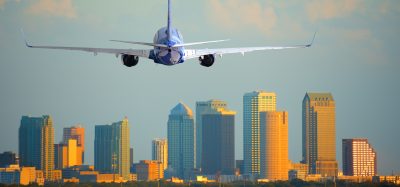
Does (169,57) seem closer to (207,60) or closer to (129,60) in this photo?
(207,60)

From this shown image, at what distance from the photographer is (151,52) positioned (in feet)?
525

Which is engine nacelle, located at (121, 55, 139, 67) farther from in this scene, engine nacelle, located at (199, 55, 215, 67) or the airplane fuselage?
engine nacelle, located at (199, 55, 215, 67)

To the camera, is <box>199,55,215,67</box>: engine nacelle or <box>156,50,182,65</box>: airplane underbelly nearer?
<box>156,50,182,65</box>: airplane underbelly

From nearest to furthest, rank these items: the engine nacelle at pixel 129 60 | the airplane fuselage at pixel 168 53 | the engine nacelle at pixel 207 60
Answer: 1. the airplane fuselage at pixel 168 53
2. the engine nacelle at pixel 207 60
3. the engine nacelle at pixel 129 60

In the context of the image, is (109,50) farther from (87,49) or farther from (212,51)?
(212,51)

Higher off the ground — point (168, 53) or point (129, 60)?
point (168, 53)

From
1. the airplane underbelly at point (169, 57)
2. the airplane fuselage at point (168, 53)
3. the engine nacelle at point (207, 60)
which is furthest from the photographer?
the engine nacelle at point (207, 60)

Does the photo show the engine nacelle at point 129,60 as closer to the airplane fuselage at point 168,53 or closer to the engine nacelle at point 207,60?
the airplane fuselage at point 168,53

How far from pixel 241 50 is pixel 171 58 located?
1024 cm

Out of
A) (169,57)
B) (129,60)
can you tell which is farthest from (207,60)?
(129,60)

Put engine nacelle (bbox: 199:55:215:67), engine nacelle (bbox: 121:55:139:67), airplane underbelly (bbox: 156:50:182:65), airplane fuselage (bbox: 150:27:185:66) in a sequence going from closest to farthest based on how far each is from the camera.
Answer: airplane underbelly (bbox: 156:50:182:65) → airplane fuselage (bbox: 150:27:185:66) → engine nacelle (bbox: 199:55:215:67) → engine nacelle (bbox: 121:55:139:67)

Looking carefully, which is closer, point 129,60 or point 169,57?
point 169,57

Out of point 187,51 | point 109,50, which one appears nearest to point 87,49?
point 109,50

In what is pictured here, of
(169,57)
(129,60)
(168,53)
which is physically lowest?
(169,57)
